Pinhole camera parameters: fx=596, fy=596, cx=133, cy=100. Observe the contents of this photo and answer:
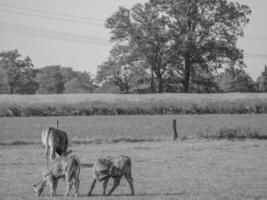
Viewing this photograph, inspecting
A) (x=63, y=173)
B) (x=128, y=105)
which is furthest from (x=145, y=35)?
(x=63, y=173)

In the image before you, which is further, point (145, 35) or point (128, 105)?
point (145, 35)

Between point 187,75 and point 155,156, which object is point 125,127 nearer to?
point 155,156

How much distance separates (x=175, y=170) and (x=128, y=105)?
33.6 meters

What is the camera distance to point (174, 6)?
7181cm

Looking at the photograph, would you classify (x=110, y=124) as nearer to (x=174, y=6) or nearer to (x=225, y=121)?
(x=225, y=121)

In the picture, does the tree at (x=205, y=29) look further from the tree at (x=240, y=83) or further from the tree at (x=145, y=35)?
the tree at (x=240, y=83)

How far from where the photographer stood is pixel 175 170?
69.7 feet

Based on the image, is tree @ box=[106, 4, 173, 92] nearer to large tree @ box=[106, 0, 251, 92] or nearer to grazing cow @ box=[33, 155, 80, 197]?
large tree @ box=[106, 0, 251, 92]

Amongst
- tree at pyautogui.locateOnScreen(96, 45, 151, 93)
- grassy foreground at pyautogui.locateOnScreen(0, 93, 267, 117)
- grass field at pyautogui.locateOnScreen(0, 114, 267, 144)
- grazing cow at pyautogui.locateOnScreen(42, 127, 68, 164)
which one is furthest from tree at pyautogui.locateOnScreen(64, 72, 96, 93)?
grazing cow at pyautogui.locateOnScreen(42, 127, 68, 164)

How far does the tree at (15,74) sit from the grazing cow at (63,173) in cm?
8783

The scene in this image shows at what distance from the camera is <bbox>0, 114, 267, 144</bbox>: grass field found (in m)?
35.8

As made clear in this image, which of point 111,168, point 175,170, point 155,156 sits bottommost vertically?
point 175,170

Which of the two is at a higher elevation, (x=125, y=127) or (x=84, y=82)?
(x=84, y=82)

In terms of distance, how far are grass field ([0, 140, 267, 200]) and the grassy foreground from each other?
20.7m
